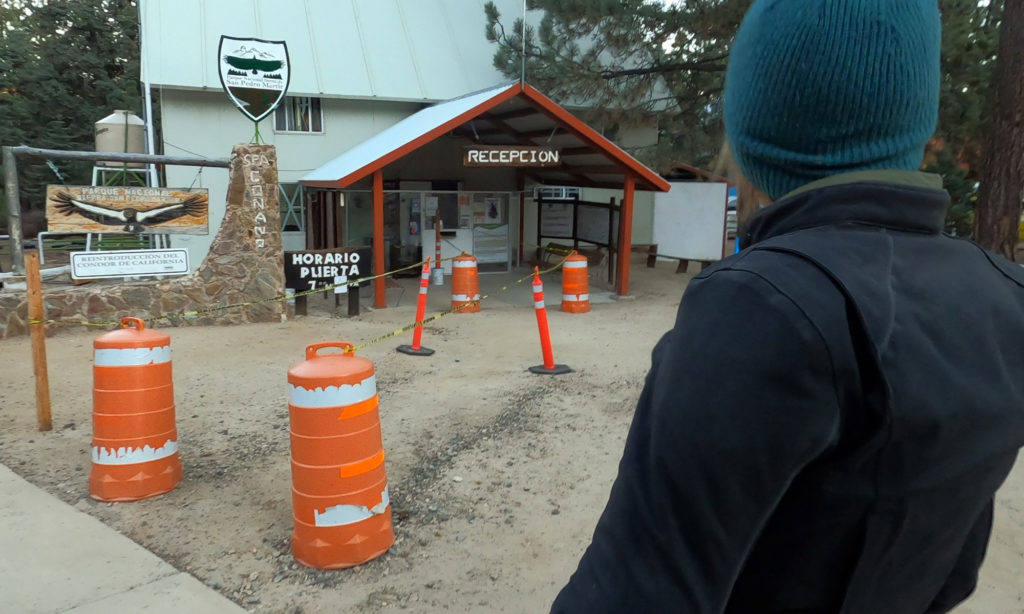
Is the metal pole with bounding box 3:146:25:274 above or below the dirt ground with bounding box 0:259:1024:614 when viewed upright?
above

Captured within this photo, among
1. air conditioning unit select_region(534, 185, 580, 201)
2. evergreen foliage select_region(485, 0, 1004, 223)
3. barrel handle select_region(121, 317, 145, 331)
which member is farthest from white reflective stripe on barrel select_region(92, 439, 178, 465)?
air conditioning unit select_region(534, 185, 580, 201)

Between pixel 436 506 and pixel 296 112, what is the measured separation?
1409 cm

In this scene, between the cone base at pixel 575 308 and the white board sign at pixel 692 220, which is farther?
the white board sign at pixel 692 220

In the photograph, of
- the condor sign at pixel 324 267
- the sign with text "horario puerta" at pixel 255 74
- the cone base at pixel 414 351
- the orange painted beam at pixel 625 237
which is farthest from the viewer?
the orange painted beam at pixel 625 237

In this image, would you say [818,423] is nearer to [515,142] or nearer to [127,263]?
[127,263]

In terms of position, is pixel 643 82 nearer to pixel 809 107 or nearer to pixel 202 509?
pixel 202 509

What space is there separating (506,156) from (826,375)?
1221cm

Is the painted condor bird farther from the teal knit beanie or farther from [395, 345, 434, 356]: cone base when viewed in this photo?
the teal knit beanie

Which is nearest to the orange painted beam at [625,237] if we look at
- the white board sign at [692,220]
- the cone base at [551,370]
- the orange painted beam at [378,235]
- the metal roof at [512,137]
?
the metal roof at [512,137]

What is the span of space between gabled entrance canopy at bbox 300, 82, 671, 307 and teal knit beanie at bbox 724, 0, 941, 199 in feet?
35.4

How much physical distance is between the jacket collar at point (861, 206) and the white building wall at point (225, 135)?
15062 mm

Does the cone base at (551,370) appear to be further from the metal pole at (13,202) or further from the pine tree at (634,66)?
the pine tree at (634,66)

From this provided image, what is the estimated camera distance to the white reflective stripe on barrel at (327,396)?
3777 millimetres

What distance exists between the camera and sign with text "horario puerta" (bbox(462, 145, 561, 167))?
12.6m
